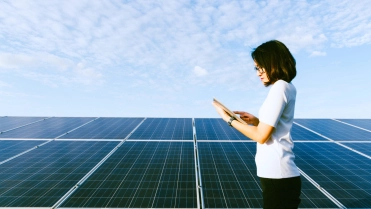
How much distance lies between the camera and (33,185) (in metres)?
4.93

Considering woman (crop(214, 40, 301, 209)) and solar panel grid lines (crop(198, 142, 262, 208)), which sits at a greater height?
woman (crop(214, 40, 301, 209))

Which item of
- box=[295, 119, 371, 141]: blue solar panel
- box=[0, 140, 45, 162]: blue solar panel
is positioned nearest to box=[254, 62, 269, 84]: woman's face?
box=[0, 140, 45, 162]: blue solar panel

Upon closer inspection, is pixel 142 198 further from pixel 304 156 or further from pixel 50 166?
pixel 304 156

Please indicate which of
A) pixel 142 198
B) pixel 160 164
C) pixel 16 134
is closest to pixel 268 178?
pixel 142 198

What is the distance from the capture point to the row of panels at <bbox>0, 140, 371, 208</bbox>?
428cm

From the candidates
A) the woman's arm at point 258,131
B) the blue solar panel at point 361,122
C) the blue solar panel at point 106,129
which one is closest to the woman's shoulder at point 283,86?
the woman's arm at point 258,131

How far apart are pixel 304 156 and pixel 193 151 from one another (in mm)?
3702

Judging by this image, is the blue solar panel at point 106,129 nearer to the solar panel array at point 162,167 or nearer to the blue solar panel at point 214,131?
the solar panel array at point 162,167

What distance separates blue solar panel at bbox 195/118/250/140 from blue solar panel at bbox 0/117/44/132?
31.5ft

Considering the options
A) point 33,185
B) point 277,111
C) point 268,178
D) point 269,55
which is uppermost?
point 269,55

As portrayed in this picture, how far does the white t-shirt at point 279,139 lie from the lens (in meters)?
1.79

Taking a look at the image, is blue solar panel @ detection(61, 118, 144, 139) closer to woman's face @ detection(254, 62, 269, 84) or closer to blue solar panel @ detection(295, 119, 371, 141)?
woman's face @ detection(254, 62, 269, 84)

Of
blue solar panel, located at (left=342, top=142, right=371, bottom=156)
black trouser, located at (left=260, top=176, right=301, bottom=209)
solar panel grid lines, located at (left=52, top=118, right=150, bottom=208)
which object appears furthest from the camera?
blue solar panel, located at (left=342, top=142, right=371, bottom=156)

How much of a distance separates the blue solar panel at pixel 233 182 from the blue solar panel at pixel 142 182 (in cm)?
39
